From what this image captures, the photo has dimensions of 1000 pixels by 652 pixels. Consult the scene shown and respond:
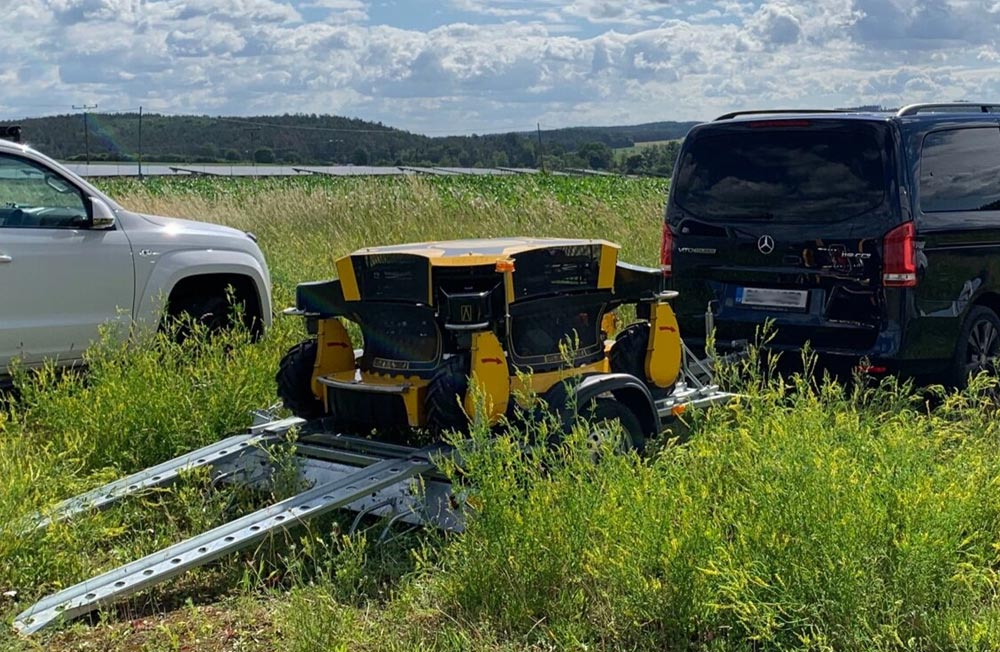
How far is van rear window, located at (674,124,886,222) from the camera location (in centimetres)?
680

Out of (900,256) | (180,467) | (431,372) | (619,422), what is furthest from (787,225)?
(180,467)

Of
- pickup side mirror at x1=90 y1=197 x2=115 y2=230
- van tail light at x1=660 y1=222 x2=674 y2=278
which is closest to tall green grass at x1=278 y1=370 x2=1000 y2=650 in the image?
van tail light at x1=660 y1=222 x2=674 y2=278

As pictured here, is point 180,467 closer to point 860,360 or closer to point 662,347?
point 662,347

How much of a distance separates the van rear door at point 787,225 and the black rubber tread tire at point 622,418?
6.78 ft

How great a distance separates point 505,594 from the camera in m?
4.01

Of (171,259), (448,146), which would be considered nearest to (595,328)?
(171,259)

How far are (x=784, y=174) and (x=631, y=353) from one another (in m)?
2.06

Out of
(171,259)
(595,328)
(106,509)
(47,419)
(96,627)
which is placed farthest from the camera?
(171,259)

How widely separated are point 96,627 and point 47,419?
8.41ft

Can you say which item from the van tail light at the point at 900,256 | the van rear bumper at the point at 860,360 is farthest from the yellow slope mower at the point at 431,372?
the van tail light at the point at 900,256

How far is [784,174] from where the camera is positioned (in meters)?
7.16

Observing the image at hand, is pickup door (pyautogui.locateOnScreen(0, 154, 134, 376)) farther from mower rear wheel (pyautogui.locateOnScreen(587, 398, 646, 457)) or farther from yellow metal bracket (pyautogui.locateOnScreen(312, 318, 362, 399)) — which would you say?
mower rear wheel (pyautogui.locateOnScreen(587, 398, 646, 457))

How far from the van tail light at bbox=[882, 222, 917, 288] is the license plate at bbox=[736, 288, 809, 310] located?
0.54m

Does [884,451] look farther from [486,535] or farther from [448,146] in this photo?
[448,146]
